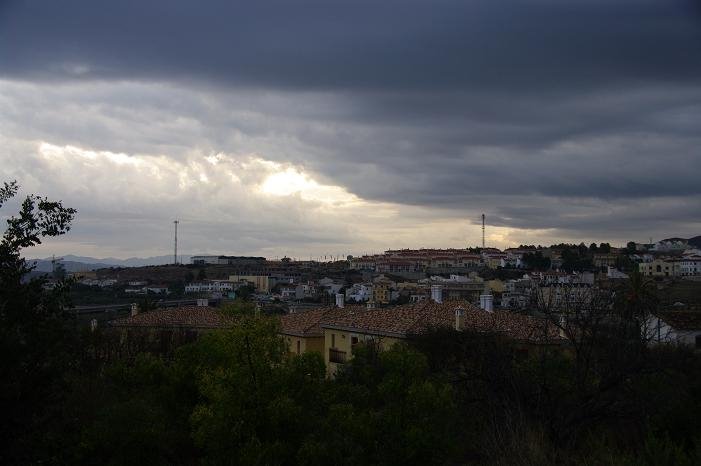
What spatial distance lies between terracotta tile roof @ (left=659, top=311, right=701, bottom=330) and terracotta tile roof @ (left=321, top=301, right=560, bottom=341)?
9.65 metres

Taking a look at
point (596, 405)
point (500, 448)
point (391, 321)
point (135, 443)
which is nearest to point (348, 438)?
point (500, 448)

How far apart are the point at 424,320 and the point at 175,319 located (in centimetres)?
2388

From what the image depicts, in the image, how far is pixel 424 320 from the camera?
3831 cm

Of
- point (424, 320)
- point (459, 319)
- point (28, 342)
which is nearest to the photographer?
point (28, 342)

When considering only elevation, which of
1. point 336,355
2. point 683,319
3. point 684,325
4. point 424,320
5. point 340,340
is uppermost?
point 424,320

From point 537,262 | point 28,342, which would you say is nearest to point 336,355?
point 28,342

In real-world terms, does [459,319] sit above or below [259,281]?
below

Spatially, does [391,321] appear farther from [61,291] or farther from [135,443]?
[61,291]

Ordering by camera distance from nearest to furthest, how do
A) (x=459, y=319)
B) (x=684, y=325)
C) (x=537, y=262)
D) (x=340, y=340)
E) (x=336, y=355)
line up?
1. (x=459, y=319)
2. (x=336, y=355)
3. (x=340, y=340)
4. (x=684, y=325)
5. (x=537, y=262)

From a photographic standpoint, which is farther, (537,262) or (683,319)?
(537,262)

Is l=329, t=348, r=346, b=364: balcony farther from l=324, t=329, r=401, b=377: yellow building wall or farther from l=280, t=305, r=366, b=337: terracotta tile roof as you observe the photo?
l=280, t=305, r=366, b=337: terracotta tile roof

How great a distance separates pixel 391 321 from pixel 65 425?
87.2 ft

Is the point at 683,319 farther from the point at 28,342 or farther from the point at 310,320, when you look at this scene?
the point at 28,342

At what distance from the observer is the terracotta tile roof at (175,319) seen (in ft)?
178
